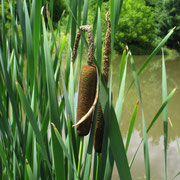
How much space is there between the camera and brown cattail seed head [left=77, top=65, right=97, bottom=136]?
0.30 m

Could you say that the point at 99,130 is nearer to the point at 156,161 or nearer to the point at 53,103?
the point at 53,103

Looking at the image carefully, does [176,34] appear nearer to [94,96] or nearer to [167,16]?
[167,16]

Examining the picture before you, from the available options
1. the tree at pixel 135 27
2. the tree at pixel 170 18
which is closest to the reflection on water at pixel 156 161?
the tree at pixel 135 27

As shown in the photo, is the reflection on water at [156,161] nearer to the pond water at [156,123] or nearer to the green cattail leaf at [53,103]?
the pond water at [156,123]

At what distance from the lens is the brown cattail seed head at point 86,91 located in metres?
0.30

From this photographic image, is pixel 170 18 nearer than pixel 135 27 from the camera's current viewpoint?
Yes

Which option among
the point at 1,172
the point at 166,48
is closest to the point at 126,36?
the point at 166,48

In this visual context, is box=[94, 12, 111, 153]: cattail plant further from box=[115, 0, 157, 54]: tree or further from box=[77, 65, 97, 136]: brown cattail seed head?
box=[115, 0, 157, 54]: tree

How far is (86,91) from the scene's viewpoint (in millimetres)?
311

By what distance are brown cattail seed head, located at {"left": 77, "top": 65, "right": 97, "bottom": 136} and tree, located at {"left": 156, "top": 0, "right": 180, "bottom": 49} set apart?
10.1m

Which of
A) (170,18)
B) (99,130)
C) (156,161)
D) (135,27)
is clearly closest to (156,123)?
(156,161)

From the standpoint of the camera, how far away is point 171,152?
2.89 m

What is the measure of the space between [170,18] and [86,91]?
10.3m

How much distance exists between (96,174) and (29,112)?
161 millimetres
